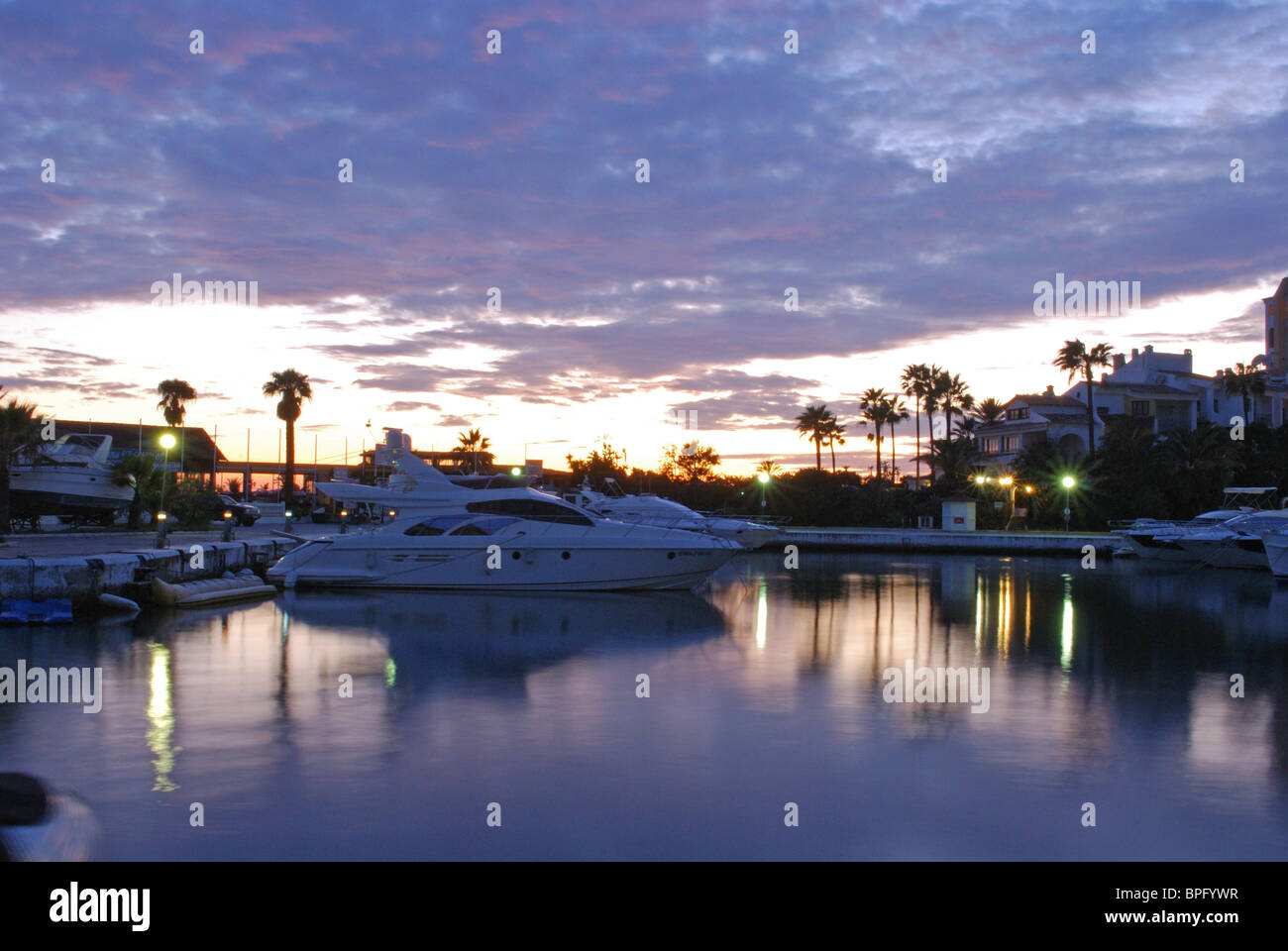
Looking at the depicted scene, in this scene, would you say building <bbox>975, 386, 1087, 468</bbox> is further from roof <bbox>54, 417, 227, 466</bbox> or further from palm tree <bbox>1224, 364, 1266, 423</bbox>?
roof <bbox>54, 417, 227, 466</bbox>

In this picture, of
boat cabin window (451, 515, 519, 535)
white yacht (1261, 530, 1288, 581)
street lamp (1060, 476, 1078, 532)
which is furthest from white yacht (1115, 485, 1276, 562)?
boat cabin window (451, 515, 519, 535)

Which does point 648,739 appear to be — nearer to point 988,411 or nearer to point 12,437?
point 12,437

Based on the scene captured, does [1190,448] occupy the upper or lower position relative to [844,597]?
upper

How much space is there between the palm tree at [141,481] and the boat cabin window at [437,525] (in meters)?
16.0

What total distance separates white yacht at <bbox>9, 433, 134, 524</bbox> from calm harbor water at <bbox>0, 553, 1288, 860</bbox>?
844 inches

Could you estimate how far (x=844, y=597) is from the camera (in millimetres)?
25875

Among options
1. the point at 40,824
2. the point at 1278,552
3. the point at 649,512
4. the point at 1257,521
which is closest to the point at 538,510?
the point at 649,512

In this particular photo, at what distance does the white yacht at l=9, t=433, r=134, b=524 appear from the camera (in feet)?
121

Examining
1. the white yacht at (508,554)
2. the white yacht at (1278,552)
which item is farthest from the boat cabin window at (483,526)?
the white yacht at (1278,552)

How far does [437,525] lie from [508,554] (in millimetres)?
1802
